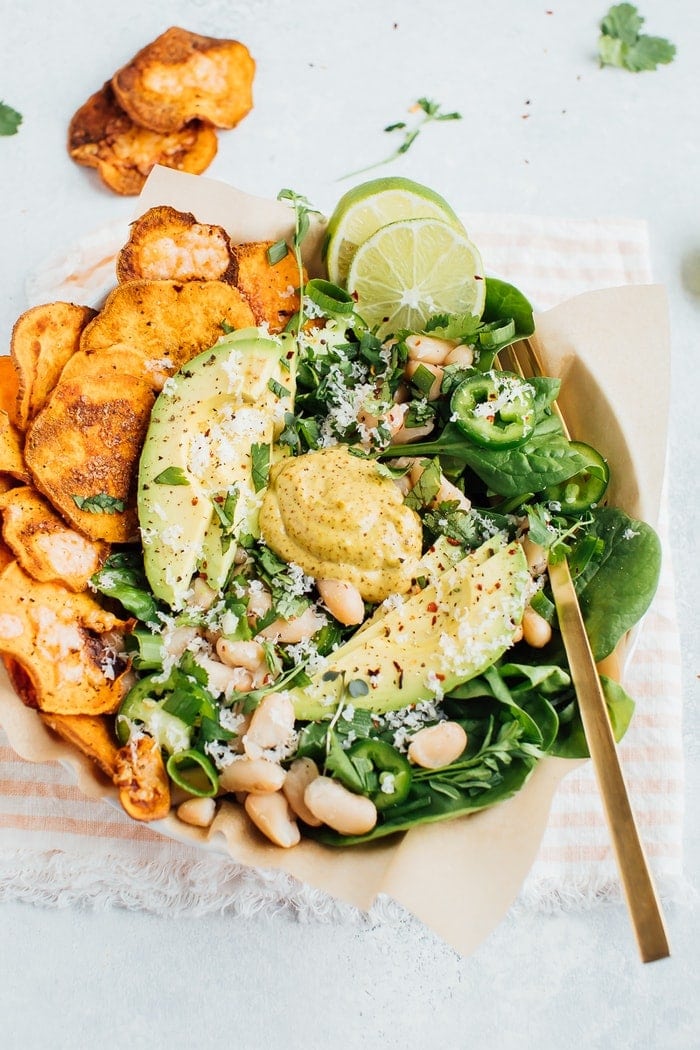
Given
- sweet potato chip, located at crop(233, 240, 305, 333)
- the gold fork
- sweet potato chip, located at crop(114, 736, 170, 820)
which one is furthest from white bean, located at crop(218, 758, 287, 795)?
sweet potato chip, located at crop(233, 240, 305, 333)

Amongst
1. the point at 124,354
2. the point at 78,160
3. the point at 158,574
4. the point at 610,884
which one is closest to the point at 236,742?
the point at 158,574

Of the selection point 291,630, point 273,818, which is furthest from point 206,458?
point 273,818

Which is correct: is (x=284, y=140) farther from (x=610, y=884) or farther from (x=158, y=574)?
(x=610, y=884)

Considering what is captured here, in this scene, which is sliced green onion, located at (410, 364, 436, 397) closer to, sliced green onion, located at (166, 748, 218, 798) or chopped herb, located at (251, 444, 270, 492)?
chopped herb, located at (251, 444, 270, 492)

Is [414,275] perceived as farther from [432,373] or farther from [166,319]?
[166,319]

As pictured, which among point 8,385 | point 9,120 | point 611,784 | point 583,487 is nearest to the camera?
point 611,784

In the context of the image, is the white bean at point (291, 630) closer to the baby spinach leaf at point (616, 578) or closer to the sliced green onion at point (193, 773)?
the sliced green onion at point (193, 773)
